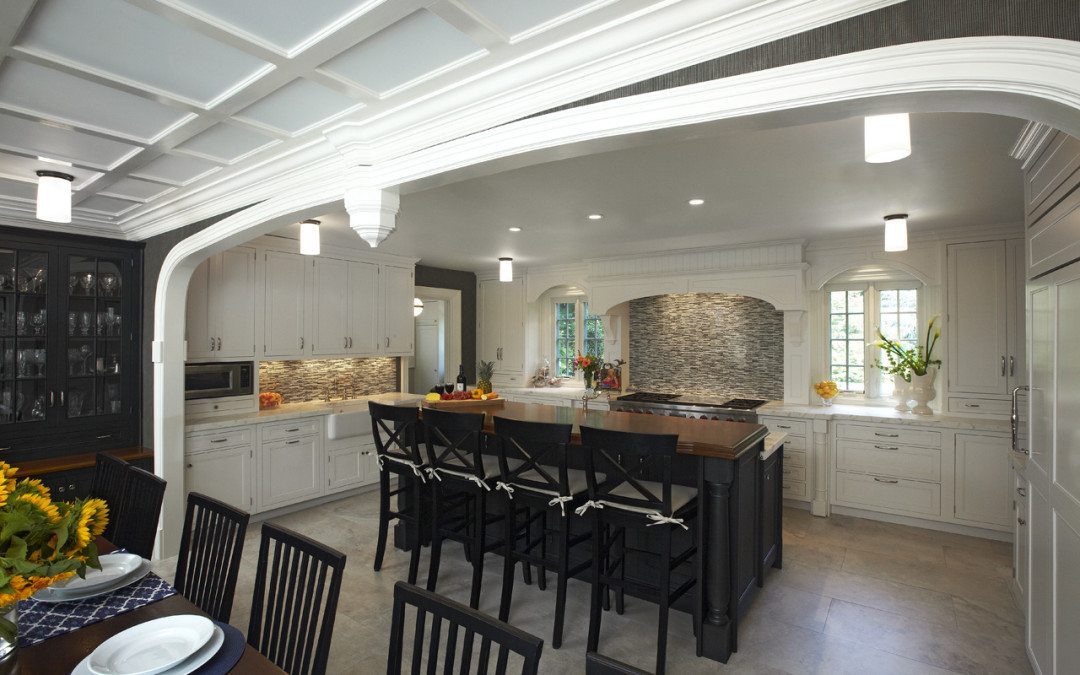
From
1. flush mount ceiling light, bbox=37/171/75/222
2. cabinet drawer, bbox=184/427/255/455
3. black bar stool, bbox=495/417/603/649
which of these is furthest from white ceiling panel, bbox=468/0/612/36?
cabinet drawer, bbox=184/427/255/455

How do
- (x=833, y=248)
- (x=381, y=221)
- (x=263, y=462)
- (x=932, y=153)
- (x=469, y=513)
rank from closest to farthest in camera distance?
(x=381, y=221), (x=932, y=153), (x=469, y=513), (x=263, y=462), (x=833, y=248)

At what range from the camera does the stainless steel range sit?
4.91 meters

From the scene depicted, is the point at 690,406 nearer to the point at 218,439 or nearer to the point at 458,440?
the point at 458,440

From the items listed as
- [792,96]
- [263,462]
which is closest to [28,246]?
[263,462]

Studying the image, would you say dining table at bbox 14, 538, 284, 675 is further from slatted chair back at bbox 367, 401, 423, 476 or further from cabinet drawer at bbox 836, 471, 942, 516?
cabinet drawer at bbox 836, 471, 942, 516

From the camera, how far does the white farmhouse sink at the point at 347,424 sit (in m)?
4.98

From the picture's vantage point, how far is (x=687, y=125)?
1.60 metres

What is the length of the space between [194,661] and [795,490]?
471 cm

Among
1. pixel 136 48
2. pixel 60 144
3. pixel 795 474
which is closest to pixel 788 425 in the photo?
pixel 795 474

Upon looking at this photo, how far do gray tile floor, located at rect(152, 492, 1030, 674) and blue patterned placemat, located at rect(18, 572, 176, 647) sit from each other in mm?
1140

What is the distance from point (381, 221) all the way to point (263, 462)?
305 centimetres

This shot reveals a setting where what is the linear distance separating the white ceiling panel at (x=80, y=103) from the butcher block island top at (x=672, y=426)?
1.92 meters

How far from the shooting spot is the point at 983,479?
419cm

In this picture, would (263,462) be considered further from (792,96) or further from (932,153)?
(932,153)
